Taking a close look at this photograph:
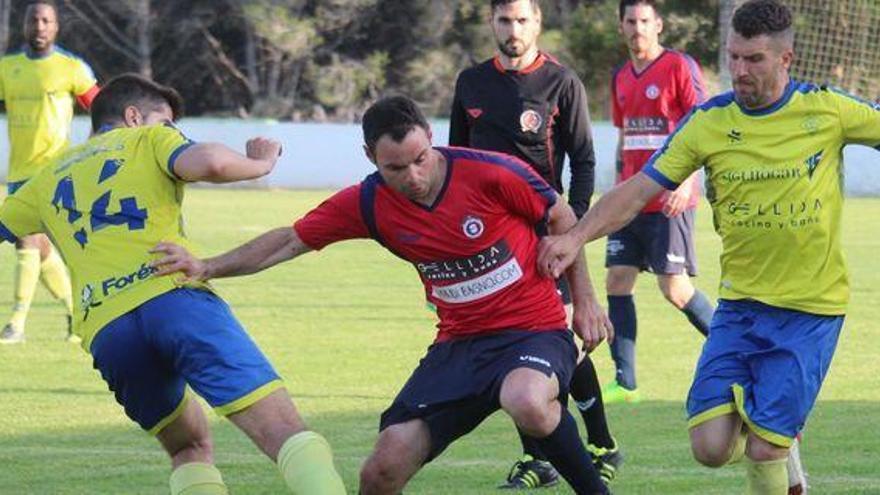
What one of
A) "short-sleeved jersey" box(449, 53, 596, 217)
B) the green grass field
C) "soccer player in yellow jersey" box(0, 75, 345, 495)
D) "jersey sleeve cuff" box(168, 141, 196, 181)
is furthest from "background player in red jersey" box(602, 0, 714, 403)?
"jersey sleeve cuff" box(168, 141, 196, 181)

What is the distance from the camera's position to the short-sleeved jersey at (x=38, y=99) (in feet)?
41.7

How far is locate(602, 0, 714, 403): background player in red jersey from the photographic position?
953cm

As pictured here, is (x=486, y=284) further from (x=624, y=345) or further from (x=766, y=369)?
(x=624, y=345)

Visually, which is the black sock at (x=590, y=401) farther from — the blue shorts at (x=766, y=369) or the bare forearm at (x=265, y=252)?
the bare forearm at (x=265, y=252)

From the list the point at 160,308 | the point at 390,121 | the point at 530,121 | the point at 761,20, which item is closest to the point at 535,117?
the point at 530,121

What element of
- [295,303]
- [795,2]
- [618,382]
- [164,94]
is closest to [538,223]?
[164,94]

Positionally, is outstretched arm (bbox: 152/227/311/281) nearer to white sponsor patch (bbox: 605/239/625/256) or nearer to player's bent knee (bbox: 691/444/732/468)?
player's bent knee (bbox: 691/444/732/468)

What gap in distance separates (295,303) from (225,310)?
908cm

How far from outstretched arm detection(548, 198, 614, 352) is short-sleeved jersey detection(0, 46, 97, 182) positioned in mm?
7227

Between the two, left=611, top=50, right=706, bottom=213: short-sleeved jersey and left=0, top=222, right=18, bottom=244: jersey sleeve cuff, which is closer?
left=0, top=222, right=18, bottom=244: jersey sleeve cuff

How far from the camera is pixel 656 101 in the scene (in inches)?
386

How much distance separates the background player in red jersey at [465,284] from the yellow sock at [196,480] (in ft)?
1.74

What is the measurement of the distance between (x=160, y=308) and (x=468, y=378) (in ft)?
3.51

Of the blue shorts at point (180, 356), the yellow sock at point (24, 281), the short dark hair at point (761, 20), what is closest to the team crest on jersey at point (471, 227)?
the blue shorts at point (180, 356)
